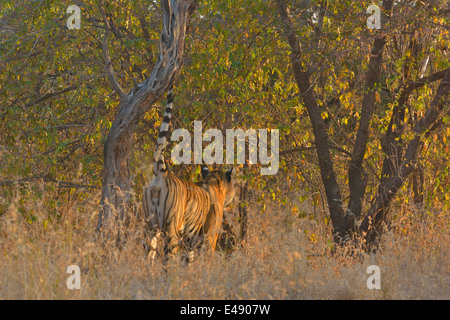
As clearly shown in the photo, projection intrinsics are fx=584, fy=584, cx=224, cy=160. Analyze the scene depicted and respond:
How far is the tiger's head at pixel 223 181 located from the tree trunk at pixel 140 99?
118 centimetres

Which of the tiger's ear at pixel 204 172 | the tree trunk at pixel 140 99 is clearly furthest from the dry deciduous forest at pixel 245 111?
the tiger's ear at pixel 204 172

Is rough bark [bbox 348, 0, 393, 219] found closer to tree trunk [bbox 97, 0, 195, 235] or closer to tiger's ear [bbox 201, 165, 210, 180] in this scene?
tiger's ear [bbox 201, 165, 210, 180]

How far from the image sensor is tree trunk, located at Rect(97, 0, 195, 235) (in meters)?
7.28

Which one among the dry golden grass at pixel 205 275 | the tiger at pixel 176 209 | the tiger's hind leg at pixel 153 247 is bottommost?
the dry golden grass at pixel 205 275

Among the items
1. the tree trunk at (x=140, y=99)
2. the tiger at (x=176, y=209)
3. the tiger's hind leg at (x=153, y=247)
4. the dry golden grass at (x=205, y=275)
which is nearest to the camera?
the dry golden grass at (x=205, y=275)

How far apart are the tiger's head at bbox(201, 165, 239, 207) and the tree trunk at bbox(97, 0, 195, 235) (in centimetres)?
118

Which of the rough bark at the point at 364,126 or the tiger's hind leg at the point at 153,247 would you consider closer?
the tiger's hind leg at the point at 153,247

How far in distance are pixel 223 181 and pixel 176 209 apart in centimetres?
163

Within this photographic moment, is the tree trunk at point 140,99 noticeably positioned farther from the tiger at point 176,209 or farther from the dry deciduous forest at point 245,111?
the tiger at point 176,209

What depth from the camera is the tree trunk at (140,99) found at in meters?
7.28

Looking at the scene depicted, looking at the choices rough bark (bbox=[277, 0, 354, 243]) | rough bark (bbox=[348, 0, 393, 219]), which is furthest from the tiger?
rough bark (bbox=[348, 0, 393, 219])

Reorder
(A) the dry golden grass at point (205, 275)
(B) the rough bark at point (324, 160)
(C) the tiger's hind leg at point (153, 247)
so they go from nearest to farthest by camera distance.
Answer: (A) the dry golden grass at point (205, 275) < (C) the tiger's hind leg at point (153, 247) < (B) the rough bark at point (324, 160)
